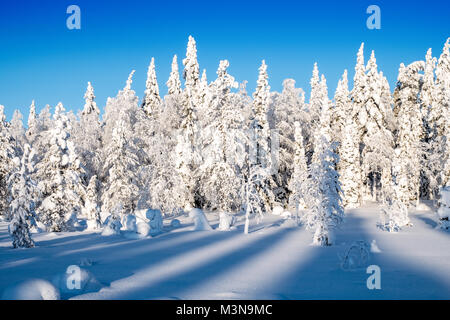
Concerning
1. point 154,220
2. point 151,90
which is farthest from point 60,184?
point 151,90

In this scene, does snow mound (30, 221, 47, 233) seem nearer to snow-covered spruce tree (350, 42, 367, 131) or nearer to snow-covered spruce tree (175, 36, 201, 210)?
snow-covered spruce tree (175, 36, 201, 210)

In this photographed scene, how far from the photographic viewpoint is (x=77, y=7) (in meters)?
13.3

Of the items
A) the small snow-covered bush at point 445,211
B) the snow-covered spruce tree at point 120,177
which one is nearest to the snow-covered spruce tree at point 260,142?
the snow-covered spruce tree at point 120,177

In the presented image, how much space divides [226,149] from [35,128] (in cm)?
3013

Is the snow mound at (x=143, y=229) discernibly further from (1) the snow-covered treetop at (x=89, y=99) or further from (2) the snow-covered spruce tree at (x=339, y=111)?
(1) the snow-covered treetop at (x=89, y=99)

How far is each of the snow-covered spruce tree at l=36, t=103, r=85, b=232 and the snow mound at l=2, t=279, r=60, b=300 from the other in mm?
15920

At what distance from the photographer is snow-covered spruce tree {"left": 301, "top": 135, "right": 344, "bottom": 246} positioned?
16609 mm

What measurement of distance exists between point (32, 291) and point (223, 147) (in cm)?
2289

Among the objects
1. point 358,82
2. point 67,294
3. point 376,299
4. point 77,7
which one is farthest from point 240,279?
point 358,82

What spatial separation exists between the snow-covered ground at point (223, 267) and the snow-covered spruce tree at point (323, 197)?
874 mm

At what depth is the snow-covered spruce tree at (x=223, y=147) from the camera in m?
29.0

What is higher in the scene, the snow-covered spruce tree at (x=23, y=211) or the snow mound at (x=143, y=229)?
the snow-covered spruce tree at (x=23, y=211)
